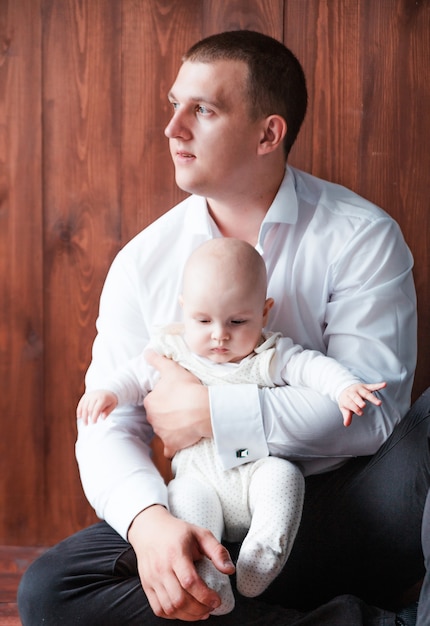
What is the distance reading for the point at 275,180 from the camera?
1.75 m

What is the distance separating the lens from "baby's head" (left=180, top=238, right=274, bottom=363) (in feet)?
4.82

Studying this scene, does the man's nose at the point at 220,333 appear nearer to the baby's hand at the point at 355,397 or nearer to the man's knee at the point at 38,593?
the baby's hand at the point at 355,397

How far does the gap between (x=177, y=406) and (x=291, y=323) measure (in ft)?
0.98

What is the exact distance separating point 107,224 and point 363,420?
0.80 meters

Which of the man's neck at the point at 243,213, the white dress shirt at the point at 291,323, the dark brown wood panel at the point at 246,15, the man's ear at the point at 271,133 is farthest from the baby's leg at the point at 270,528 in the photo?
the dark brown wood panel at the point at 246,15

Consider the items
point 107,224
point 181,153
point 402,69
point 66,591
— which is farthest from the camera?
point 107,224

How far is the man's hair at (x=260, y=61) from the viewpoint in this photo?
1.68m

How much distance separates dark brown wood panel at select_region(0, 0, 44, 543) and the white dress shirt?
12.5 inches

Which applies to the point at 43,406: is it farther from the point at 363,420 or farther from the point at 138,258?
the point at 363,420

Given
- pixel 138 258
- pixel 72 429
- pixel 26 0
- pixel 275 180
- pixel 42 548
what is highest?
pixel 26 0

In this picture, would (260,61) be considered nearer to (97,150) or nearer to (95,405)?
(97,150)

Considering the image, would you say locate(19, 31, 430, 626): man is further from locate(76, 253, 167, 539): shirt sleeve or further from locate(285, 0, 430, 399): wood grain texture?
locate(285, 0, 430, 399): wood grain texture

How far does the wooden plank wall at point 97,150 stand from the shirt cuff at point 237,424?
612mm

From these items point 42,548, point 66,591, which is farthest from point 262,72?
point 42,548
